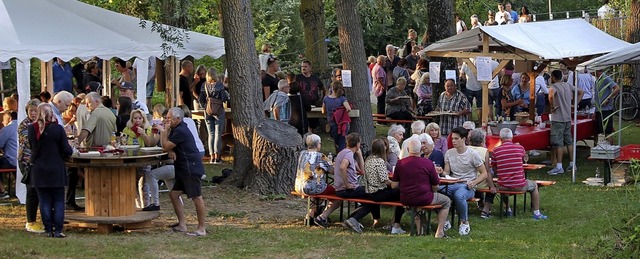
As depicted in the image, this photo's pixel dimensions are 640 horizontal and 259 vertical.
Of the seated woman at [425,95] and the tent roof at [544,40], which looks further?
the seated woman at [425,95]

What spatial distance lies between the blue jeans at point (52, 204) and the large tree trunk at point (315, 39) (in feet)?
39.3

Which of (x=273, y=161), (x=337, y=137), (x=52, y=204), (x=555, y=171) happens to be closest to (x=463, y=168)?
(x=273, y=161)

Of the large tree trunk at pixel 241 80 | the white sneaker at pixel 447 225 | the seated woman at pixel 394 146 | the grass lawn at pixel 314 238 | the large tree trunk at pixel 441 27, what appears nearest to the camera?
the grass lawn at pixel 314 238

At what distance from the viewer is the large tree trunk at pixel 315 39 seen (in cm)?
2298

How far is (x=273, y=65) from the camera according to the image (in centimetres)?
1972

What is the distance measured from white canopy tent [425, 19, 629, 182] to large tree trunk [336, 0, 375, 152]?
1203 mm

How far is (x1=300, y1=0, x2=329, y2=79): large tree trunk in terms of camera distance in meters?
23.0

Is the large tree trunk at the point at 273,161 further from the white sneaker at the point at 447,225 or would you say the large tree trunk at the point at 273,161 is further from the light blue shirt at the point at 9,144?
the light blue shirt at the point at 9,144

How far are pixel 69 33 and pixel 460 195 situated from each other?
618 centimetres

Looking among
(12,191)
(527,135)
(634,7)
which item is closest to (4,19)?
(12,191)

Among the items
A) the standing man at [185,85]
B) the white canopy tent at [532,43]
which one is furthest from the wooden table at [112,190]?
the standing man at [185,85]

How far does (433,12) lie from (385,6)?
7955 mm

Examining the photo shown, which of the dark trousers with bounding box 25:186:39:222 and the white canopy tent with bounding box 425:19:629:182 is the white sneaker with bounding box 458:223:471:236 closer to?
the dark trousers with bounding box 25:186:39:222

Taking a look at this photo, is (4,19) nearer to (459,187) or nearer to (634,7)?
(459,187)
